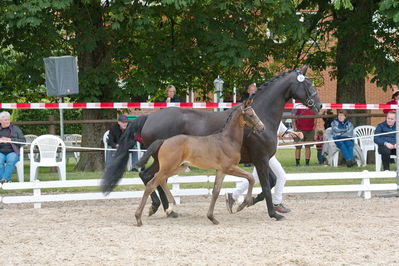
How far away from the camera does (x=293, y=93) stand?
940 centimetres

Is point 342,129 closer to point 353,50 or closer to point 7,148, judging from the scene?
point 353,50

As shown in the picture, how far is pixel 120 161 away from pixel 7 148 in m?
3.84

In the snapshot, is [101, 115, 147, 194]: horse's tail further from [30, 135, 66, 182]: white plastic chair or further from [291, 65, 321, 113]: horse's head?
[30, 135, 66, 182]: white plastic chair

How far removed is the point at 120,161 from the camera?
9.09 meters

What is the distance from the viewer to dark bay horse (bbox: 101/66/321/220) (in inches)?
352

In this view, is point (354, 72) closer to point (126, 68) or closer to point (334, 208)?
point (126, 68)

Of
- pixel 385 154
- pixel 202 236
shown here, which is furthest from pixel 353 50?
pixel 202 236

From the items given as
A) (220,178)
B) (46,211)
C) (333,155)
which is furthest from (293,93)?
(333,155)

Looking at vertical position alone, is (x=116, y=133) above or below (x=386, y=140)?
above

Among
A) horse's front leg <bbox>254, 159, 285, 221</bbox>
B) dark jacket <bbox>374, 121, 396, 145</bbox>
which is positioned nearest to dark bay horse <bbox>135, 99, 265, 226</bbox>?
horse's front leg <bbox>254, 159, 285, 221</bbox>

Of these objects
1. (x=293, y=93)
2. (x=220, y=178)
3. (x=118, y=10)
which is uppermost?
(x=118, y=10)

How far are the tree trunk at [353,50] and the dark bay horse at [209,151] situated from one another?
27.4 feet

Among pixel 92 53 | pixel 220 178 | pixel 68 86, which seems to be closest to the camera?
pixel 220 178

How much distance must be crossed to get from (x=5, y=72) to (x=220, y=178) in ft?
31.1
